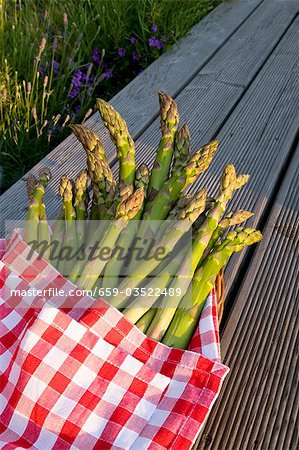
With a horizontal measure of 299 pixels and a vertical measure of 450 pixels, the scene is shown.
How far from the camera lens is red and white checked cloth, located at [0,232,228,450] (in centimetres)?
117

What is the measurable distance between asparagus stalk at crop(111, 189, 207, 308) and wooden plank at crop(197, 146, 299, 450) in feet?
1.07

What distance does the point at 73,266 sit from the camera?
1395 millimetres

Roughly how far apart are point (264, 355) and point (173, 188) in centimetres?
50

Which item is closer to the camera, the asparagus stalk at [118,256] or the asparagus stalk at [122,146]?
the asparagus stalk at [118,256]

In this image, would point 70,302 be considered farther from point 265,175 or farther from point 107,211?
point 265,175

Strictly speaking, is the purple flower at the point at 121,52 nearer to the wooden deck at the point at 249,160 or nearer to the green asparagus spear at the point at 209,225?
the wooden deck at the point at 249,160

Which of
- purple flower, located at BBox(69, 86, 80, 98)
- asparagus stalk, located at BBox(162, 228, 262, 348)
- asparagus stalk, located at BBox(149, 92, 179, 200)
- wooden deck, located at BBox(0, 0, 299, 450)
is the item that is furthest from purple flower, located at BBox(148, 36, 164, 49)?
asparagus stalk, located at BBox(162, 228, 262, 348)

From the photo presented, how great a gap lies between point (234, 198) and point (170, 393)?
3.05 ft

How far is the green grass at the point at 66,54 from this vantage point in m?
2.72

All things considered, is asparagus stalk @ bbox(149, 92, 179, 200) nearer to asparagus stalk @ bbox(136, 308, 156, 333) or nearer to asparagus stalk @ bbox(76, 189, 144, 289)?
asparagus stalk @ bbox(76, 189, 144, 289)

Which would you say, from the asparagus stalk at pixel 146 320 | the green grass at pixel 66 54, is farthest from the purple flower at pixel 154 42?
the asparagus stalk at pixel 146 320

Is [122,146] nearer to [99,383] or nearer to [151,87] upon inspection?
[99,383]

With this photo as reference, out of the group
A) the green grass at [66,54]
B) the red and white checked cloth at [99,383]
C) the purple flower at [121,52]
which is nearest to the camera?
the red and white checked cloth at [99,383]

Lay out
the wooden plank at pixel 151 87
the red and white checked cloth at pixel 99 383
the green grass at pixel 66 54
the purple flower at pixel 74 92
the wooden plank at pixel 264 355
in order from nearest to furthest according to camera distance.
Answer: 1. the red and white checked cloth at pixel 99 383
2. the wooden plank at pixel 264 355
3. the wooden plank at pixel 151 87
4. the green grass at pixel 66 54
5. the purple flower at pixel 74 92
